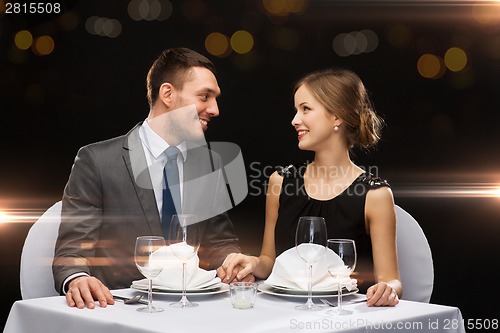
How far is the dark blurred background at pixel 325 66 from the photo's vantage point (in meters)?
3.23

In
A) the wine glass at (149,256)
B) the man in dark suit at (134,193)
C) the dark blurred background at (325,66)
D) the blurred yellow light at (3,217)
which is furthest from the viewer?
the dark blurred background at (325,66)

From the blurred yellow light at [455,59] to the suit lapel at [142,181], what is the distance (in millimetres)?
1601

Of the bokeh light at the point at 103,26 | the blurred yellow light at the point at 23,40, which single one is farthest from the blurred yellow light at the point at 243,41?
the blurred yellow light at the point at 23,40

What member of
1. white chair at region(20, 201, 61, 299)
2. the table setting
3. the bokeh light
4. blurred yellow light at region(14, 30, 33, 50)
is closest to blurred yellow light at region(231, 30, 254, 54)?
the bokeh light

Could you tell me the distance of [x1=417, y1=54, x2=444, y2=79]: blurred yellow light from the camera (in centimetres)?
338

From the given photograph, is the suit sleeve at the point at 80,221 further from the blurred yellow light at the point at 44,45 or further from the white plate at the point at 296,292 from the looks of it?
the blurred yellow light at the point at 44,45

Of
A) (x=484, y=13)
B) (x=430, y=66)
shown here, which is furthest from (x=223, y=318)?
(x=484, y=13)

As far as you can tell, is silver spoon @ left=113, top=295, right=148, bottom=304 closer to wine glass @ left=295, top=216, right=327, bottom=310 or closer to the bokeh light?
wine glass @ left=295, top=216, right=327, bottom=310

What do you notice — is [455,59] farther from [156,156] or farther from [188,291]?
[188,291]

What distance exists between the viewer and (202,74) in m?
2.94

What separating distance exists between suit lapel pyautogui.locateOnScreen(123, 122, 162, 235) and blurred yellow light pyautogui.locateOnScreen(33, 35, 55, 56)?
0.86 m

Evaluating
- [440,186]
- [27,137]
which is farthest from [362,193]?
[27,137]

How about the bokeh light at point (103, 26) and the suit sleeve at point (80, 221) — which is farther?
the bokeh light at point (103, 26)

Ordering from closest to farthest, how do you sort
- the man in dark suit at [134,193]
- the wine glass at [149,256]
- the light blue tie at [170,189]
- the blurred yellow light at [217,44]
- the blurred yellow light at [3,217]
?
1. the wine glass at [149,256]
2. the man in dark suit at [134,193]
3. the light blue tie at [170,189]
4. the blurred yellow light at [3,217]
5. the blurred yellow light at [217,44]
